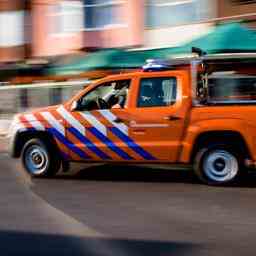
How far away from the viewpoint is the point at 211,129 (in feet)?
36.4

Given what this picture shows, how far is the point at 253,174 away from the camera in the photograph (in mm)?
12477

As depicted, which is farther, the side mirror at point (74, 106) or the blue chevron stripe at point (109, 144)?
the side mirror at point (74, 106)

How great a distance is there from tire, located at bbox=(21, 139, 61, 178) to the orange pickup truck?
151 millimetres

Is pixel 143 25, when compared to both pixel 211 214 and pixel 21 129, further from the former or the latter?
pixel 211 214

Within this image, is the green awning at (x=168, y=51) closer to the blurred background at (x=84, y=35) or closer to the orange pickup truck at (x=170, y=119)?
the blurred background at (x=84, y=35)

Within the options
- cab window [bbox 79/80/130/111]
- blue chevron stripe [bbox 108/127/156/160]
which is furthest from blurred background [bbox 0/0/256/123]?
blue chevron stripe [bbox 108/127/156/160]

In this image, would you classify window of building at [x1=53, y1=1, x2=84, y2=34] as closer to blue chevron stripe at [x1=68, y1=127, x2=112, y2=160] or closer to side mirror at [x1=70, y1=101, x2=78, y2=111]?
side mirror at [x1=70, y1=101, x2=78, y2=111]

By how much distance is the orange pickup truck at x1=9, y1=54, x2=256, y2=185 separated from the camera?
11188mm

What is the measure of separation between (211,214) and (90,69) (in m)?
10.8

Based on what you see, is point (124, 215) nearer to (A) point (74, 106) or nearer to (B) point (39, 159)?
(A) point (74, 106)

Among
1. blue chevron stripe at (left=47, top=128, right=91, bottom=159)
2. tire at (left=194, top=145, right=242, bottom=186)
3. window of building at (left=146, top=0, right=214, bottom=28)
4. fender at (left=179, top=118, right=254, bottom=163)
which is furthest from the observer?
window of building at (left=146, top=0, right=214, bottom=28)

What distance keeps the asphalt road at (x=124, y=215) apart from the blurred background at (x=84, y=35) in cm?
554

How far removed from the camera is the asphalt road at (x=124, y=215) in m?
7.42

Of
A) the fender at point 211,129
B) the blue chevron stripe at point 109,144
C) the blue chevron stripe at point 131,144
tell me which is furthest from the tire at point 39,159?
the fender at point 211,129
